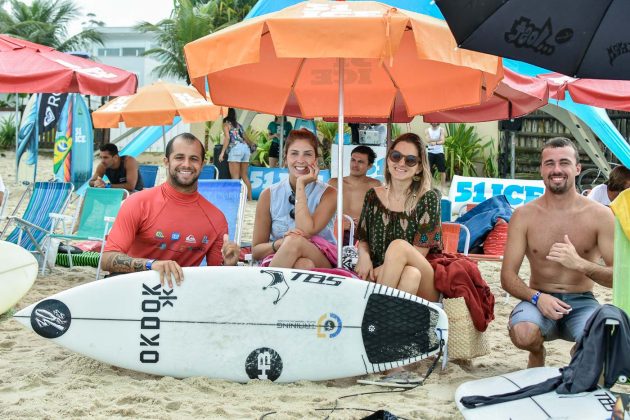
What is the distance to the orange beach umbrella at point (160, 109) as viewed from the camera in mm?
10523

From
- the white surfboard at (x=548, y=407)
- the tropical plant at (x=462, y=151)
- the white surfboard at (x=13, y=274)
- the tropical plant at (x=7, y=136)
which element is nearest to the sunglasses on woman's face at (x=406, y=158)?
the white surfboard at (x=548, y=407)

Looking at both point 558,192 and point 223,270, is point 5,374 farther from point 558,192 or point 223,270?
point 558,192

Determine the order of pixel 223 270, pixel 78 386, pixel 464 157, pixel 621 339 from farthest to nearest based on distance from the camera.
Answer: pixel 464 157, pixel 223 270, pixel 78 386, pixel 621 339

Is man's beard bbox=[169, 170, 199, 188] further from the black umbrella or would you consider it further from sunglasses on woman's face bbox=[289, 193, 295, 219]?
the black umbrella

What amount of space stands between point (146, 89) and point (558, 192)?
8.19 meters

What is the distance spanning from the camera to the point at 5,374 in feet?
12.8

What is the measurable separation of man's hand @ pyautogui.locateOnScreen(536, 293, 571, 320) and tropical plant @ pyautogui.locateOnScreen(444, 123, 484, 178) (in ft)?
44.2

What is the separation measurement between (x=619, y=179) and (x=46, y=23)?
111 ft

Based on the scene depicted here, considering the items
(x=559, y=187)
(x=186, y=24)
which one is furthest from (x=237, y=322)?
(x=186, y=24)

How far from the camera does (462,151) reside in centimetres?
1730

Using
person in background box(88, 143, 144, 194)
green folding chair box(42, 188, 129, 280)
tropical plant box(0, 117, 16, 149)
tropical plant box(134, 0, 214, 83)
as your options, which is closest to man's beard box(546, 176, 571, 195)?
green folding chair box(42, 188, 129, 280)

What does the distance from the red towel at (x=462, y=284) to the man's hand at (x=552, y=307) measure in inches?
17.0

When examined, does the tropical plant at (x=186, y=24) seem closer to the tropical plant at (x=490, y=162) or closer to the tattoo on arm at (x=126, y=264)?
the tropical plant at (x=490, y=162)

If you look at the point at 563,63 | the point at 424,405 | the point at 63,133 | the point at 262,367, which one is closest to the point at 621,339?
the point at 424,405
